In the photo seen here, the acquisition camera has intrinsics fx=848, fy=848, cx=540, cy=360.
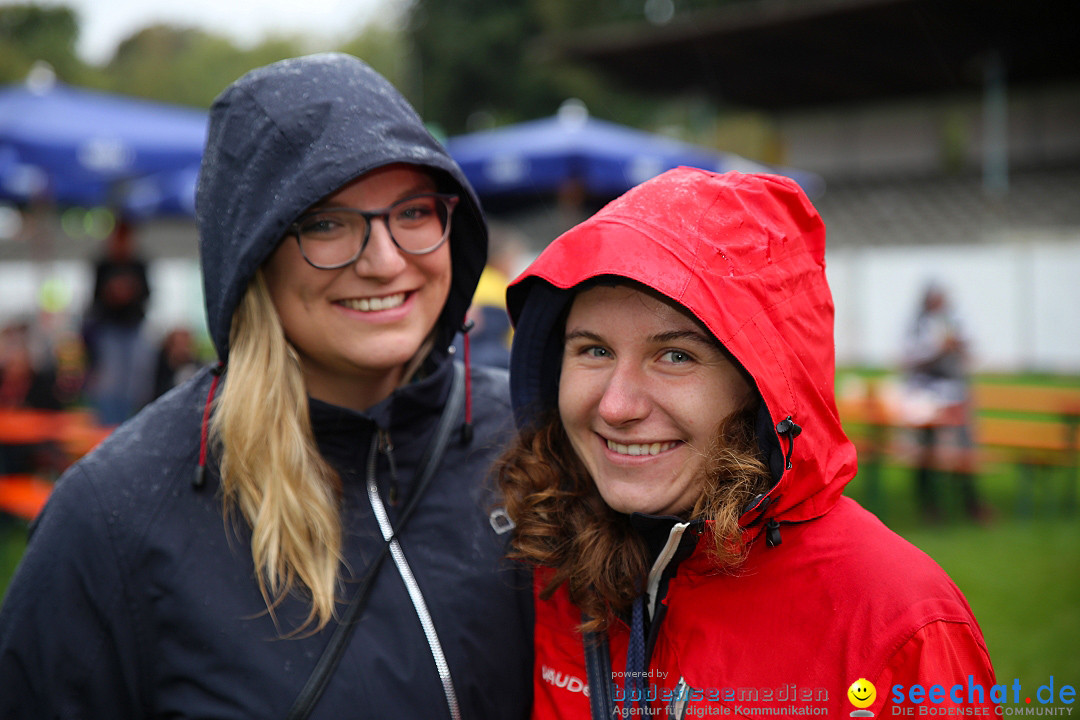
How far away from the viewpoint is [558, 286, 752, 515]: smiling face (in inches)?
64.0

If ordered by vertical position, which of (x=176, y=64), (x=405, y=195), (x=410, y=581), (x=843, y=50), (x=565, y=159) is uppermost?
(x=176, y=64)

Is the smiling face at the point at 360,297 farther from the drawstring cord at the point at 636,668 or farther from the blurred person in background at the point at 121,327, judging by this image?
the blurred person in background at the point at 121,327

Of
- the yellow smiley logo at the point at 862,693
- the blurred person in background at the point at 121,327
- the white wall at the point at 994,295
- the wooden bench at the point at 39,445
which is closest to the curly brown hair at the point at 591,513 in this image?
the yellow smiley logo at the point at 862,693

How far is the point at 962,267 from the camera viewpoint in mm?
17766

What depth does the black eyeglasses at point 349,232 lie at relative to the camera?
5.97ft

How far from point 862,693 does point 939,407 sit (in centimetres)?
655

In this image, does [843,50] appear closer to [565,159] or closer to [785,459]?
[565,159]

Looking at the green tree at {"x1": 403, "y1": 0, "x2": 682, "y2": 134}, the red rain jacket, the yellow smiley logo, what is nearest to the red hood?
the red rain jacket

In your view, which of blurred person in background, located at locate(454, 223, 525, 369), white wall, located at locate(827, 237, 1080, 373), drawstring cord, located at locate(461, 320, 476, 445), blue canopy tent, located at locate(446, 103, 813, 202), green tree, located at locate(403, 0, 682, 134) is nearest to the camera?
drawstring cord, located at locate(461, 320, 476, 445)

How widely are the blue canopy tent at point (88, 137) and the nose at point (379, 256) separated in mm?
5891

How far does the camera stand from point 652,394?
1.64 m

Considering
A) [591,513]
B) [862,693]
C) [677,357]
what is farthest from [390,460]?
[862,693]

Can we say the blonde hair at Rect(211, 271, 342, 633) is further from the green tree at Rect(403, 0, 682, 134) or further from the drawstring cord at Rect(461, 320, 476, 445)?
the green tree at Rect(403, 0, 682, 134)

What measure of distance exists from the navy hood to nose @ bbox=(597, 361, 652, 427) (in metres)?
0.66
